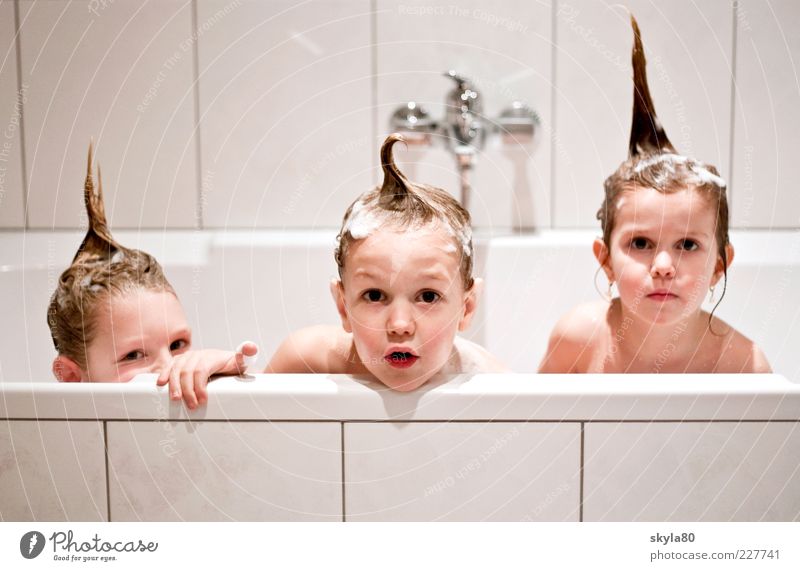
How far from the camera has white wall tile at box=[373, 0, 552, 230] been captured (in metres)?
1.30

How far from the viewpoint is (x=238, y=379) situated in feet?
2.28

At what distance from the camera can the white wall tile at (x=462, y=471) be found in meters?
0.68

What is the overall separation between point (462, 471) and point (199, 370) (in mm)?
241

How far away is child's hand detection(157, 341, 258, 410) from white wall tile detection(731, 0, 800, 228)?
0.90 meters

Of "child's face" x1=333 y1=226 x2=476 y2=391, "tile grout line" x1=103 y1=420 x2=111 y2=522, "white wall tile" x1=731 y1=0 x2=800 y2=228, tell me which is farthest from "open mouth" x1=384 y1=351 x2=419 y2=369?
"white wall tile" x1=731 y1=0 x2=800 y2=228

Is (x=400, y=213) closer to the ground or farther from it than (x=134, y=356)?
farther from it

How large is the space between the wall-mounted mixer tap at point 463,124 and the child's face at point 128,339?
52cm

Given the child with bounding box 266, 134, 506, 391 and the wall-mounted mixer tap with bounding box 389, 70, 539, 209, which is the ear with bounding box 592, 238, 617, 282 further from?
the wall-mounted mixer tap with bounding box 389, 70, 539, 209

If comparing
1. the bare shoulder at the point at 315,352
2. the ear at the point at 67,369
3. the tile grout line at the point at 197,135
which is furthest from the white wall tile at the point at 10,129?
the bare shoulder at the point at 315,352

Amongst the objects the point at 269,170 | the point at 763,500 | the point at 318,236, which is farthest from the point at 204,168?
the point at 763,500

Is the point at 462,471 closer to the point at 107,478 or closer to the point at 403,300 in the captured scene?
the point at 403,300

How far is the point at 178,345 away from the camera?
0.90m

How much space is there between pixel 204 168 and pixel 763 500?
99cm

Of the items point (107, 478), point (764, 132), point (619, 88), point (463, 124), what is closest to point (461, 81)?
point (463, 124)
